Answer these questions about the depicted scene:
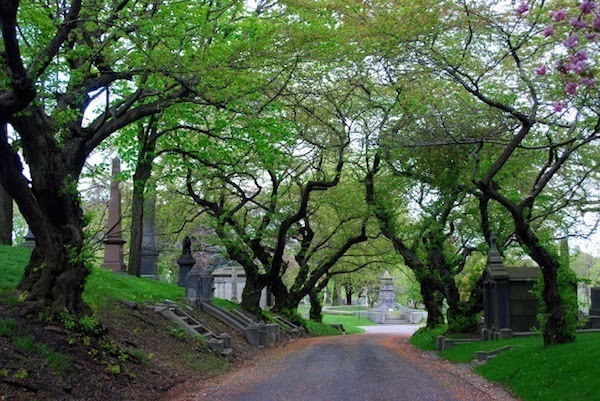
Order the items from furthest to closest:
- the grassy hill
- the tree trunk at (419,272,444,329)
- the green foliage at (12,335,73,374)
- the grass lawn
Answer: the tree trunk at (419,272,444,329)
the grass lawn
the green foliage at (12,335,73,374)
the grassy hill

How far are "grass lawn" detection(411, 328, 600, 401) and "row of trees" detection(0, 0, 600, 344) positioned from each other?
42.1 inches

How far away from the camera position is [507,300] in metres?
17.7

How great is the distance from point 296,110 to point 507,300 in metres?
11.3

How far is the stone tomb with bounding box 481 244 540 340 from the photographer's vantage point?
17.7 metres

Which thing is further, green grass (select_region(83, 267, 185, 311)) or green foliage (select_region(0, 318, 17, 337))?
green grass (select_region(83, 267, 185, 311))

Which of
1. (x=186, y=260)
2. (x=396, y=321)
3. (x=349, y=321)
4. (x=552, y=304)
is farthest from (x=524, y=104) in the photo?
(x=396, y=321)

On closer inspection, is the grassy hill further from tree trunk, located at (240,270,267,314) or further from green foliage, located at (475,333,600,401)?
tree trunk, located at (240,270,267,314)

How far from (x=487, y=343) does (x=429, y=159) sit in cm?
599

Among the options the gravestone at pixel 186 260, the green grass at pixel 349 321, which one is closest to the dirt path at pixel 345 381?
the gravestone at pixel 186 260

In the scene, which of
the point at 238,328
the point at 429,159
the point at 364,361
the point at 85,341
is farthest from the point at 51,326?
the point at 429,159

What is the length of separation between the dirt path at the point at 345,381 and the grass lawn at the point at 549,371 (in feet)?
1.39

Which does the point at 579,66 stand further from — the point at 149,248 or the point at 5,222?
the point at 149,248

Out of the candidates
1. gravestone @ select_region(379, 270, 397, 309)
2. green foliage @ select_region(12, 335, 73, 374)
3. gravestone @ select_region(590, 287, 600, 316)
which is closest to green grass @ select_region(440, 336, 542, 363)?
gravestone @ select_region(590, 287, 600, 316)

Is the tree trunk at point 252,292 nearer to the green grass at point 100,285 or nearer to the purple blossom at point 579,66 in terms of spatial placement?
the green grass at point 100,285
